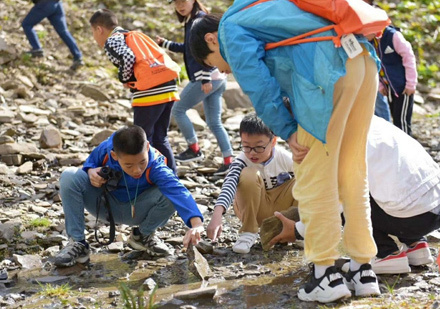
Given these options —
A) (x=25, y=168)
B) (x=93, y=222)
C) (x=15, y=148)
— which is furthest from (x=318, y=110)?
(x=15, y=148)

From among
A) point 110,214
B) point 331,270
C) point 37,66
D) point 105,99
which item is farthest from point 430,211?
point 37,66

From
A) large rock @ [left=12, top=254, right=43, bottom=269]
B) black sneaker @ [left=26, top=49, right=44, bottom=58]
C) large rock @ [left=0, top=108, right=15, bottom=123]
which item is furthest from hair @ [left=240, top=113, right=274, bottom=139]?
black sneaker @ [left=26, top=49, right=44, bottom=58]

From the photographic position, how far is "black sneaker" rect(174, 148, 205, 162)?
745 centimetres

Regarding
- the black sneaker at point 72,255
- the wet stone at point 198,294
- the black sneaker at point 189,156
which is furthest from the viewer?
the black sneaker at point 189,156

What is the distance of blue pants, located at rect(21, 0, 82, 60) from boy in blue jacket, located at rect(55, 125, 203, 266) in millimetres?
6238

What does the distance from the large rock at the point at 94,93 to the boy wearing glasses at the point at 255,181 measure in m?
5.23

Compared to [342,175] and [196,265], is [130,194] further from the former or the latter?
[342,175]

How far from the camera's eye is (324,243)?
3.55 metres

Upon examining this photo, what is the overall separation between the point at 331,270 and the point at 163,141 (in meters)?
3.15

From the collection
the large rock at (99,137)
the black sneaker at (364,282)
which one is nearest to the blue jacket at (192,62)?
the large rock at (99,137)

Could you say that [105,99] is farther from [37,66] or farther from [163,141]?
[163,141]

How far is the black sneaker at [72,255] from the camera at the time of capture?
443 centimetres

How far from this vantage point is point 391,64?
6.76 metres

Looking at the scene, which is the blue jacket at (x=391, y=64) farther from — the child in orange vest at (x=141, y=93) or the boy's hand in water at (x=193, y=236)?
the boy's hand in water at (x=193, y=236)
